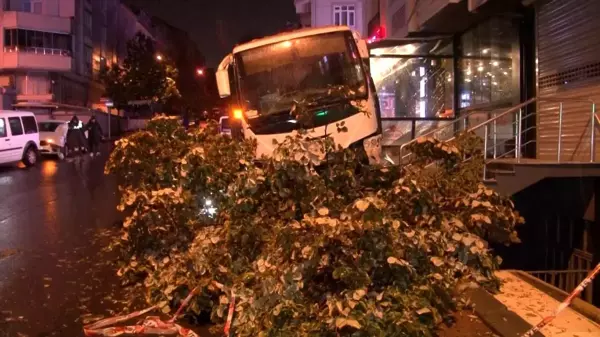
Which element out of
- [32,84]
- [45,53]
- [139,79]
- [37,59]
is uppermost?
[45,53]

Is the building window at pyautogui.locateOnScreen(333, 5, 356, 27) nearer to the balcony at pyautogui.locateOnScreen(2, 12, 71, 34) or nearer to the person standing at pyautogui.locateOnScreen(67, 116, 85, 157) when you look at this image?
the person standing at pyautogui.locateOnScreen(67, 116, 85, 157)

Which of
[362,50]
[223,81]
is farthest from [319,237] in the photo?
[223,81]

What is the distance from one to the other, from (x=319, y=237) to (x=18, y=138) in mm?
20165

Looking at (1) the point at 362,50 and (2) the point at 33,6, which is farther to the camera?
(2) the point at 33,6

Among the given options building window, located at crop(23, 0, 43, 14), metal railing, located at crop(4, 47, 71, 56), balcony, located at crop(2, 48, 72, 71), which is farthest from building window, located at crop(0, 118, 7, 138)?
building window, located at crop(23, 0, 43, 14)

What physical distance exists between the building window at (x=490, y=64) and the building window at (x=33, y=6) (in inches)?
1549

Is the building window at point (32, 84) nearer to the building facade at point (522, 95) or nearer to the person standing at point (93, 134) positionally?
the person standing at point (93, 134)

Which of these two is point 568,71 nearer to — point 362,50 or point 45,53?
point 362,50

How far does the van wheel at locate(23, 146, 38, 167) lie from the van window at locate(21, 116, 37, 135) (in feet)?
2.07

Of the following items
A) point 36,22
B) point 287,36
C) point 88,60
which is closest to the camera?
point 287,36

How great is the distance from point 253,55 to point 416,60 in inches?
270

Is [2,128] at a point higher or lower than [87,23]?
lower

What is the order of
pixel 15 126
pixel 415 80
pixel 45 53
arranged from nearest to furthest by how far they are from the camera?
pixel 415 80
pixel 15 126
pixel 45 53

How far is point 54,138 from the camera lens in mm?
27453
